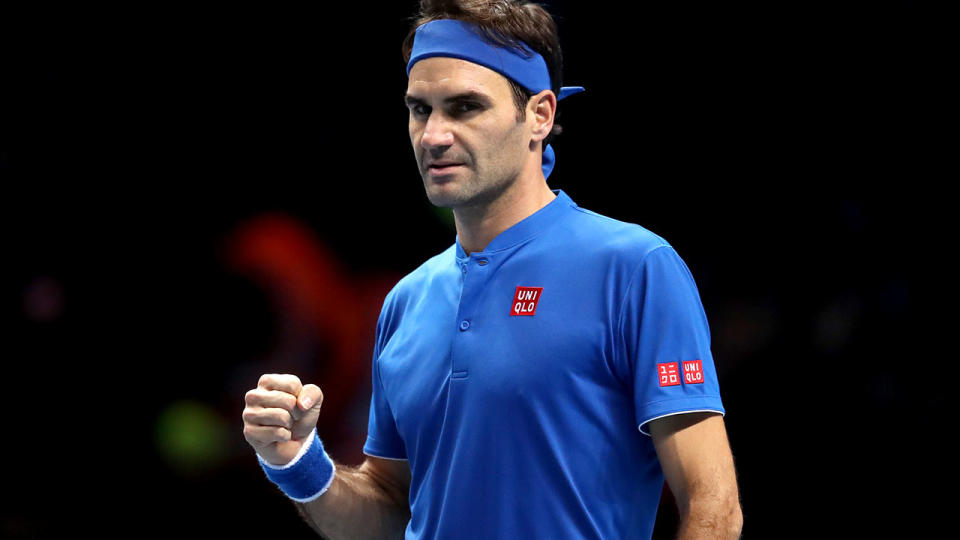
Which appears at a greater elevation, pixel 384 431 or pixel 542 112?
pixel 542 112

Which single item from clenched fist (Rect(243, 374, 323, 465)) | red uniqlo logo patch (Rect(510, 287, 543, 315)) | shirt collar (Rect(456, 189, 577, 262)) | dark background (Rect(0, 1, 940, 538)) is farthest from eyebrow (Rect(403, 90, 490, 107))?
dark background (Rect(0, 1, 940, 538))

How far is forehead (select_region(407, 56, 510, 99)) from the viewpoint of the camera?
1.93 m

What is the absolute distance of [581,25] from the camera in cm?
422

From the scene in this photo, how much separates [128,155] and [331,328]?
113cm

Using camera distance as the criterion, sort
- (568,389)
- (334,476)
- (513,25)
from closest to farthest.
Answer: (568,389)
(513,25)
(334,476)

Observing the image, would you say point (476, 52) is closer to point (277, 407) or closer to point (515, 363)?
point (515, 363)

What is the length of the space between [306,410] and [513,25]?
0.82 metres

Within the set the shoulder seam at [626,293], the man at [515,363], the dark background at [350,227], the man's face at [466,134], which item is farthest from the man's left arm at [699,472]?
the dark background at [350,227]

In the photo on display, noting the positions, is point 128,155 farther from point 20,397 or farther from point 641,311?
point 641,311

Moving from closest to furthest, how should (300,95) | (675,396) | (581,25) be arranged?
1. (675,396)
2. (581,25)
3. (300,95)

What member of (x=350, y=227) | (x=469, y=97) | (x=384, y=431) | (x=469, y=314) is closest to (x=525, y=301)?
(x=469, y=314)

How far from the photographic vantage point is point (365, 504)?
2.16 m

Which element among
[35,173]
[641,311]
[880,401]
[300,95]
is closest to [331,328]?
[300,95]

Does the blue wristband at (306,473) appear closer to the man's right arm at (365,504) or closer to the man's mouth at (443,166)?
the man's right arm at (365,504)
